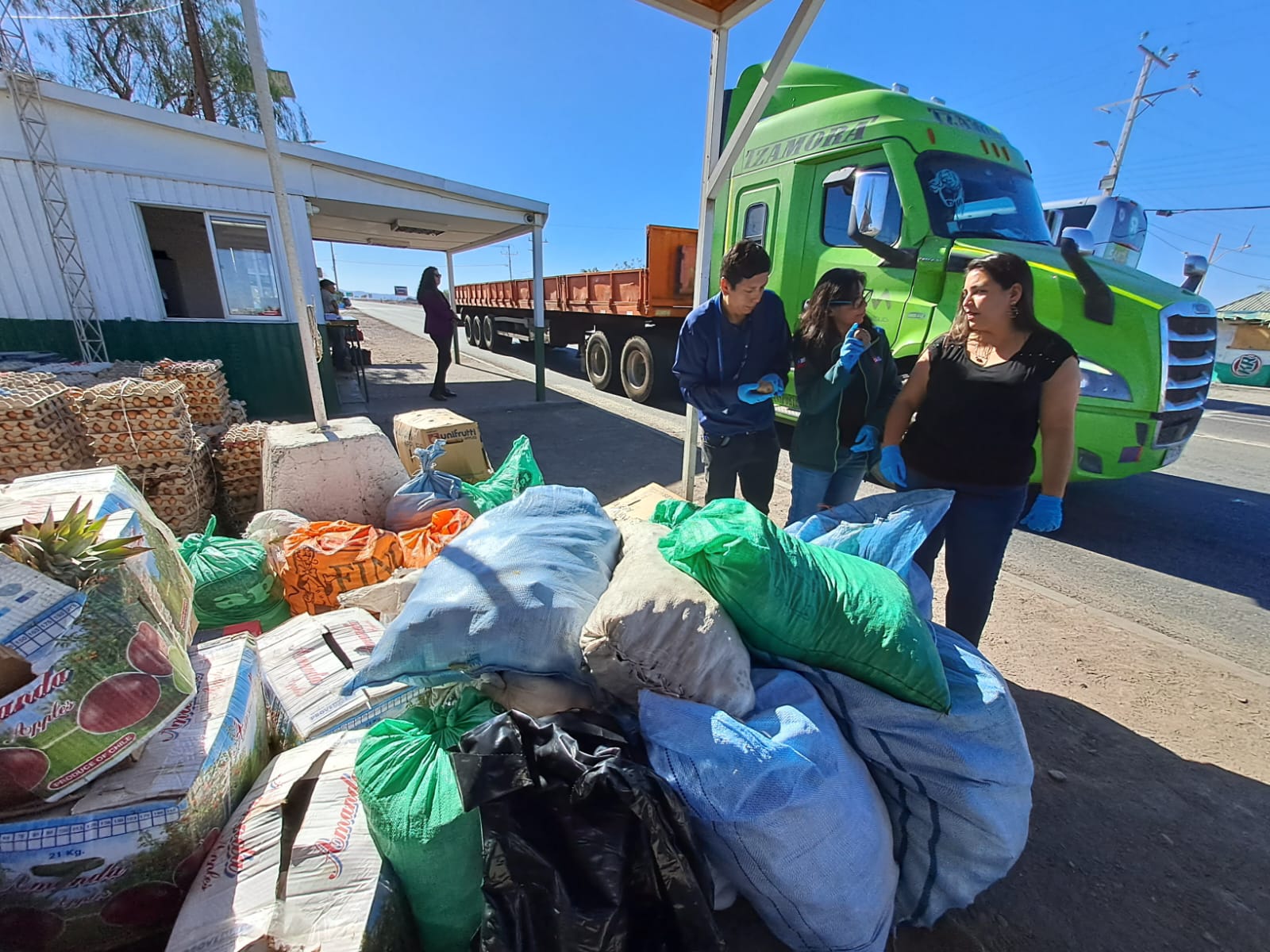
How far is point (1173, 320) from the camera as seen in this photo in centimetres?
351

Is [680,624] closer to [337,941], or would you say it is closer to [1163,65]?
[337,941]

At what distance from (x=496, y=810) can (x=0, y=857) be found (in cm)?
89

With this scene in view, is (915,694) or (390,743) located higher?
(915,694)

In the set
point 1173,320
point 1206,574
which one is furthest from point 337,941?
point 1173,320

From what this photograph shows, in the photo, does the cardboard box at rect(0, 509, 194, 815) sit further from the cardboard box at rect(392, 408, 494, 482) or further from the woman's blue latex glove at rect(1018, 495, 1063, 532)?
the woman's blue latex glove at rect(1018, 495, 1063, 532)

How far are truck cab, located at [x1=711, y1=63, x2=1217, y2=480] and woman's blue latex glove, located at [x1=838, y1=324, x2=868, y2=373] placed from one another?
2.17 metres

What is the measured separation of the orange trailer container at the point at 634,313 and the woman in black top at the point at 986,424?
551 centimetres

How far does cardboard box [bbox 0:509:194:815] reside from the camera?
0.95m

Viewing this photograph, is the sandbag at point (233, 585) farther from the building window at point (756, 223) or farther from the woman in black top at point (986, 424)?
the building window at point (756, 223)

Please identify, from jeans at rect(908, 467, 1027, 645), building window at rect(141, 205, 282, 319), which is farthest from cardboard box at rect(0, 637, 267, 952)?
building window at rect(141, 205, 282, 319)

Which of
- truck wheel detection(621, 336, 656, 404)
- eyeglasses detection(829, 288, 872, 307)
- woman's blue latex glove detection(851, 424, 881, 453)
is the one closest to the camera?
eyeglasses detection(829, 288, 872, 307)

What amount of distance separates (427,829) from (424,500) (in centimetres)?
185

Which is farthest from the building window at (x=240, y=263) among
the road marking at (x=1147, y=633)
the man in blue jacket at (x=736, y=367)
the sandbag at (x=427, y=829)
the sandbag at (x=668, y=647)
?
the road marking at (x=1147, y=633)

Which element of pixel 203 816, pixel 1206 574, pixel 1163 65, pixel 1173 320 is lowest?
pixel 1206 574
